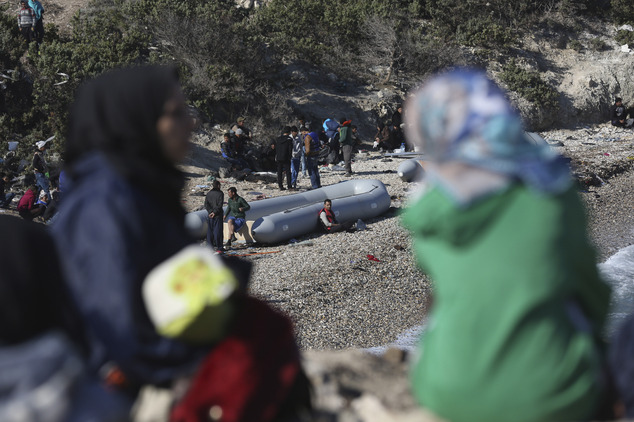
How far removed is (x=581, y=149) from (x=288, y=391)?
20.3m

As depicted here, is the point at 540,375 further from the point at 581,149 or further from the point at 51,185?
the point at 581,149

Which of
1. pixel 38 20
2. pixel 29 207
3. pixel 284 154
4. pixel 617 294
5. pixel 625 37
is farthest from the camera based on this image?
pixel 625 37

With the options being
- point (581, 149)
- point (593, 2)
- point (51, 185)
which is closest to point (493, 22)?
point (593, 2)

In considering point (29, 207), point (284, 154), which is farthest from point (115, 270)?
point (284, 154)

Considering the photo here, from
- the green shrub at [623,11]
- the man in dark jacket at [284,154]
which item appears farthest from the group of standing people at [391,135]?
the green shrub at [623,11]

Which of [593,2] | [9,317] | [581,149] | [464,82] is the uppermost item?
[593,2]

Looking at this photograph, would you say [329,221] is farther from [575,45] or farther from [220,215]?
[575,45]

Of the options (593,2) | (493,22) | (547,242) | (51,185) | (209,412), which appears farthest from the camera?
(593,2)

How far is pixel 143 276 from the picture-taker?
69.0 inches

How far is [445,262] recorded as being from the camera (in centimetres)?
164

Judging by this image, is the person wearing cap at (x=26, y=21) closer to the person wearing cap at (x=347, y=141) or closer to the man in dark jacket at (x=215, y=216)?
the person wearing cap at (x=347, y=141)

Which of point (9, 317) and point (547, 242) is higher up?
point (547, 242)

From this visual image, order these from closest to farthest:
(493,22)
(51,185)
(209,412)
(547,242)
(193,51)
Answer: (547,242), (209,412), (51,185), (193,51), (493,22)

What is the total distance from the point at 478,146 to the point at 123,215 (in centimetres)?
96
